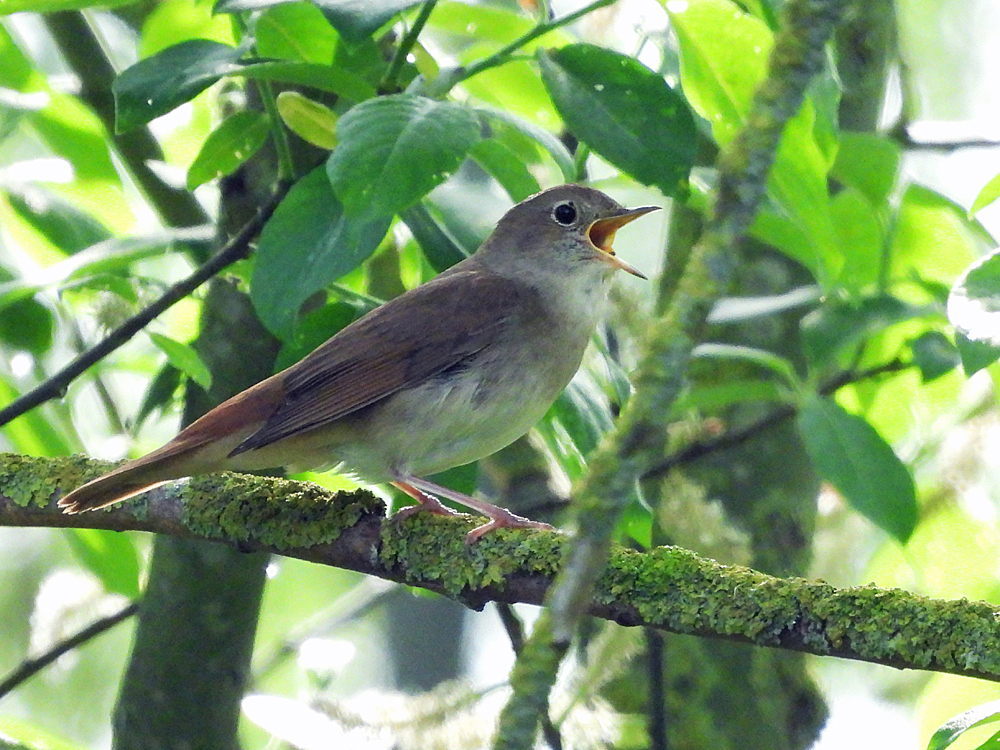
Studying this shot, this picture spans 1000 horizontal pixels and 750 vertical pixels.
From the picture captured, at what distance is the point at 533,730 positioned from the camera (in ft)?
4.78

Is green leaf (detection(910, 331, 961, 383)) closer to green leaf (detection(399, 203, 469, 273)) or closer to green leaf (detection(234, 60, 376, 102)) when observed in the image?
green leaf (detection(399, 203, 469, 273))

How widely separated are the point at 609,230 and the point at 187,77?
1862 mm

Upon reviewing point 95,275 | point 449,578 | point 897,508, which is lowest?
point 897,508

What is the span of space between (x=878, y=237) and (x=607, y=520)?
106 inches

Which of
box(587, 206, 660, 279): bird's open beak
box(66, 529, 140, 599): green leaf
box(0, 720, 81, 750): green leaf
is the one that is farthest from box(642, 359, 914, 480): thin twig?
box(0, 720, 81, 750): green leaf

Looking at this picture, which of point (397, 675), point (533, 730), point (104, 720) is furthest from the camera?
point (104, 720)

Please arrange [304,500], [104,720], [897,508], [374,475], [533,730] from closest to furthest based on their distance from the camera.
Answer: [533,730]
[304,500]
[897,508]
[374,475]
[104,720]

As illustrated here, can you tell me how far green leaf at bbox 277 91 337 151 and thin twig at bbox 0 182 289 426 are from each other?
207mm

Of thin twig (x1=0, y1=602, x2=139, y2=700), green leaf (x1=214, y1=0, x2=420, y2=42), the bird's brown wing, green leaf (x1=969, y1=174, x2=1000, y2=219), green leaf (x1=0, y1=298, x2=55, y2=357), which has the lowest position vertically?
thin twig (x1=0, y1=602, x2=139, y2=700)

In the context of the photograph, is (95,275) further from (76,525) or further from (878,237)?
(878,237)

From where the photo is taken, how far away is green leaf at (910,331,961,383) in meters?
3.65

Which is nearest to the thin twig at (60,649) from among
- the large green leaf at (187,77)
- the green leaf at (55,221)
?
the green leaf at (55,221)

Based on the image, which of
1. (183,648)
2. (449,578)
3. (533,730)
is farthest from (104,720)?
(533,730)

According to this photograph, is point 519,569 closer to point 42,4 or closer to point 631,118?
point 631,118
